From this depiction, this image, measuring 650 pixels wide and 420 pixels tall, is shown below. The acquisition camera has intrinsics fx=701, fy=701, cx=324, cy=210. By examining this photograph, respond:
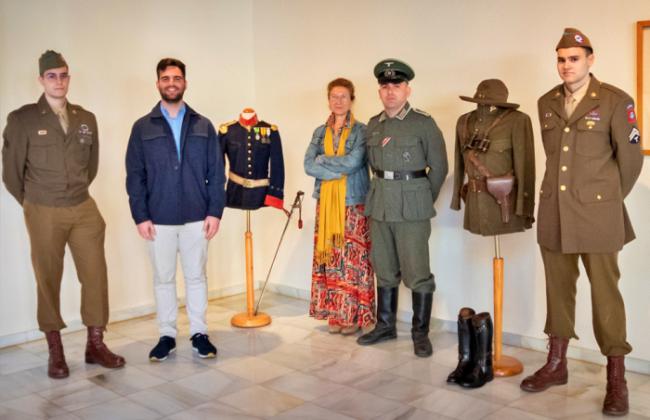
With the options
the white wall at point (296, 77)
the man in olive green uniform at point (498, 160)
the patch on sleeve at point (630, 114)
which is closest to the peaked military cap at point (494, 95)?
the man in olive green uniform at point (498, 160)

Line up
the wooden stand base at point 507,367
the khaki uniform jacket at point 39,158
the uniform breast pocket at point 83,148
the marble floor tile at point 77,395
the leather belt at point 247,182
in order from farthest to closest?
the leather belt at point 247,182 → the uniform breast pocket at point 83,148 → the khaki uniform jacket at point 39,158 → the wooden stand base at point 507,367 → the marble floor tile at point 77,395

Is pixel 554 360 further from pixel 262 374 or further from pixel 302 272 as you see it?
pixel 302 272

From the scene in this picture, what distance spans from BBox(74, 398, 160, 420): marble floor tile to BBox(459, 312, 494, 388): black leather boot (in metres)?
1.61

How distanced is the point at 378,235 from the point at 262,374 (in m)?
1.11

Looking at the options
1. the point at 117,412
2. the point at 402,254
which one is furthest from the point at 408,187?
the point at 117,412

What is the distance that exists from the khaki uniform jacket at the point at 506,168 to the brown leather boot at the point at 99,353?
2.21 m

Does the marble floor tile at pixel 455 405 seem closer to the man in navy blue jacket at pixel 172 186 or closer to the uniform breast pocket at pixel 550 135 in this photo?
the uniform breast pocket at pixel 550 135

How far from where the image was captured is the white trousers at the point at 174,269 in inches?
164

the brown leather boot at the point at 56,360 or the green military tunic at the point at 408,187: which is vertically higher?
the green military tunic at the point at 408,187

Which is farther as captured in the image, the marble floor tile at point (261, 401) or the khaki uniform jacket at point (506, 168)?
the khaki uniform jacket at point (506, 168)

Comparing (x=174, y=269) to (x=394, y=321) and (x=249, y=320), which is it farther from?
(x=394, y=321)

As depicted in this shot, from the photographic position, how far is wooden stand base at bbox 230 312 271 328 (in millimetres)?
5008

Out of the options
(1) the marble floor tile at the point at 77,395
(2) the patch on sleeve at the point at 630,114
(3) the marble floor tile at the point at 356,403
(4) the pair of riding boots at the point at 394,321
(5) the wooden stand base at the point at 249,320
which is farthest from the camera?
(5) the wooden stand base at the point at 249,320

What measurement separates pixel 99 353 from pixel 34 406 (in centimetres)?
62
